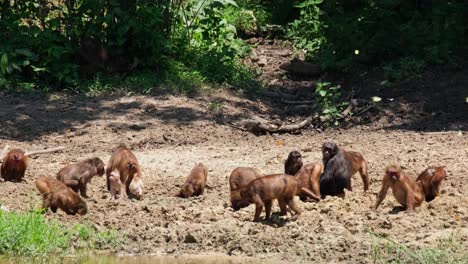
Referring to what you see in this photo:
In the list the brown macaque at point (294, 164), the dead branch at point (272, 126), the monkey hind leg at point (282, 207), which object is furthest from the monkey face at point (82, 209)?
the dead branch at point (272, 126)

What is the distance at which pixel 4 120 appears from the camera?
16188 mm

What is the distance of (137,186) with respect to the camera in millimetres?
12500

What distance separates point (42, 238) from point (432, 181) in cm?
422

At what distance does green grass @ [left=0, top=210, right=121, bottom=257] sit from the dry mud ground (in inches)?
11.5

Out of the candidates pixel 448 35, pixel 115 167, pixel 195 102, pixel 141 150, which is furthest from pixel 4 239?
pixel 448 35

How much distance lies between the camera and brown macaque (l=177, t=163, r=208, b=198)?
40.5ft

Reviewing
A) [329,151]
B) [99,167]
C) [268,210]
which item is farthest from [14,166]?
[329,151]

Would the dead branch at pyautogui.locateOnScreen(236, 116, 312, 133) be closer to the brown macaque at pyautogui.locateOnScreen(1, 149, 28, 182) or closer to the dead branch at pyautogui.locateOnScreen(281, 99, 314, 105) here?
the dead branch at pyautogui.locateOnScreen(281, 99, 314, 105)

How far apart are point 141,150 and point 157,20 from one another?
405 cm

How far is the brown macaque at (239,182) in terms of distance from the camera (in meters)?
11.6

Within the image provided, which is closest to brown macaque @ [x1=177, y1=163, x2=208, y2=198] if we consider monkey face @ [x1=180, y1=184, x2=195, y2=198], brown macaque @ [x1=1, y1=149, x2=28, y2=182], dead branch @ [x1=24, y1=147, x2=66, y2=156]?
monkey face @ [x1=180, y1=184, x2=195, y2=198]

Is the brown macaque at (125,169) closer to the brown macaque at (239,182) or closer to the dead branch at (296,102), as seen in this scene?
the brown macaque at (239,182)

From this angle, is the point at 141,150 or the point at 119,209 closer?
the point at 119,209

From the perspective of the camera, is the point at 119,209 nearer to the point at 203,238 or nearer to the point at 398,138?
the point at 203,238
